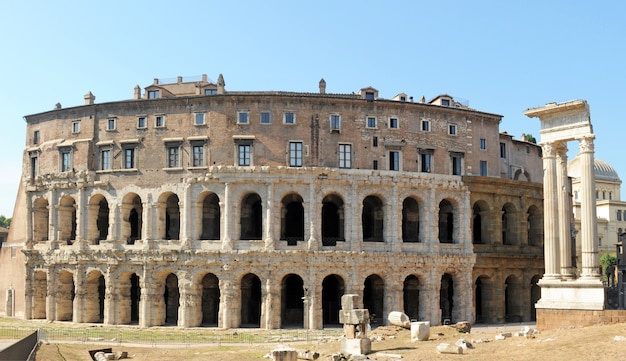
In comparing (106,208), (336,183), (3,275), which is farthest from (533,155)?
(3,275)

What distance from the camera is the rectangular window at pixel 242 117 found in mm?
45181

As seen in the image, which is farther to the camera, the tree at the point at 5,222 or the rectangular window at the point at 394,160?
the tree at the point at 5,222

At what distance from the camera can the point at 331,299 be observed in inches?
1871

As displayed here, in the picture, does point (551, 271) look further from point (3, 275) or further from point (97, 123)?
point (3, 275)

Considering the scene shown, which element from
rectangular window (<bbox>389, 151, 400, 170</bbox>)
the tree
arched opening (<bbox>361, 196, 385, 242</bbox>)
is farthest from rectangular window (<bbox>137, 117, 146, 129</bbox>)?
the tree

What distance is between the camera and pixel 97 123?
158 feet

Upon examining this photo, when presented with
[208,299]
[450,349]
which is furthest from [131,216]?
[450,349]

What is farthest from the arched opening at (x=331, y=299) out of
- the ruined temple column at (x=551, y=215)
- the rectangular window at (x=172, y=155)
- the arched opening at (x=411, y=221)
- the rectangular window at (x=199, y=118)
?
the ruined temple column at (x=551, y=215)

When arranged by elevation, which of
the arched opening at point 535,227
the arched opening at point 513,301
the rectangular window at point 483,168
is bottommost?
the arched opening at point 513,301

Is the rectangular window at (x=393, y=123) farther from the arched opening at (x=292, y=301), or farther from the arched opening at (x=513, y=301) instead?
the arched opening at (x=513, y=301)

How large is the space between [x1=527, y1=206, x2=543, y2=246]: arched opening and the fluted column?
71.9 feet

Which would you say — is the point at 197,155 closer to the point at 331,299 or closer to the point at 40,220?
the point at 331,299

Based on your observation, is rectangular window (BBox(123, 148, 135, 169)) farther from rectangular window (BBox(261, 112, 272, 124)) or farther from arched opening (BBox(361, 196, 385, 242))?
arched opening (BBox(361, 196, 385, 242))

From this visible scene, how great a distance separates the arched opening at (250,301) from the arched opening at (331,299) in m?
4.39
